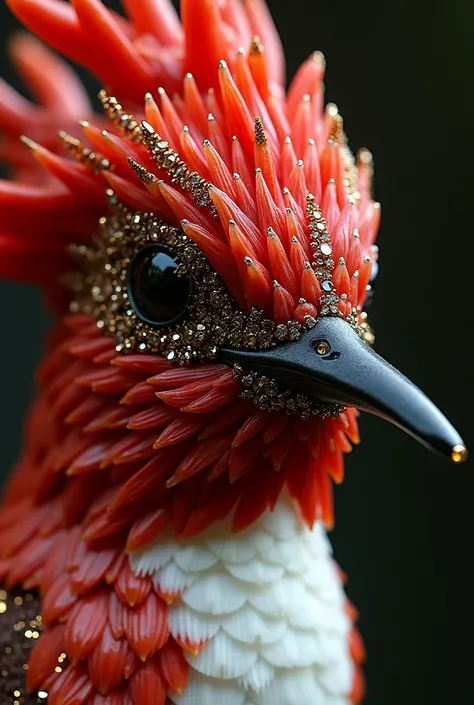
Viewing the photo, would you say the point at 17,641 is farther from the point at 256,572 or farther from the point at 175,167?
the point at 175,167

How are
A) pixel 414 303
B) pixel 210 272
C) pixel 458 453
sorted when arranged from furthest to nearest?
pixel 414 303 → pixel 210 272 → pixel 458 453

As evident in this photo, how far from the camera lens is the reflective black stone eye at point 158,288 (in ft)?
2.26

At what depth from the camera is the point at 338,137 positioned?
2.43 feet

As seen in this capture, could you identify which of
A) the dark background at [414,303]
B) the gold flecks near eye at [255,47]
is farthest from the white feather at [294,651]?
the dark background at [414,303]

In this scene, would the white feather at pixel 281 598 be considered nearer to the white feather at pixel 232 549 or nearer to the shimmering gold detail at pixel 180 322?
the white feather at pixel 232 549

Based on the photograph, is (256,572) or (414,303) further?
(414,303)

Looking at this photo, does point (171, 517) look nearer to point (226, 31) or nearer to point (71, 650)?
point (71, 650)

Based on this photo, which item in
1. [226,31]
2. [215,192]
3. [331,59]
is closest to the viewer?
[215,192]

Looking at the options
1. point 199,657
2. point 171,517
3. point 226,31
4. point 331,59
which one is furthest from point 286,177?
point 331,59

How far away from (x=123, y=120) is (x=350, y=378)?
0.30 meters

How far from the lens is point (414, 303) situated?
143 cm

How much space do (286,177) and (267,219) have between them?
5cm

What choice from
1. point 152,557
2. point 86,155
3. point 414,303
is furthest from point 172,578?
point 414,303

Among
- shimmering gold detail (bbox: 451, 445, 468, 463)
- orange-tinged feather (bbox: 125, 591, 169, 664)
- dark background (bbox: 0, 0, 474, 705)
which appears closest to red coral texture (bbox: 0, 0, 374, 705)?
orange-tinged feather (bbox: 125, 591, 169, 664)
